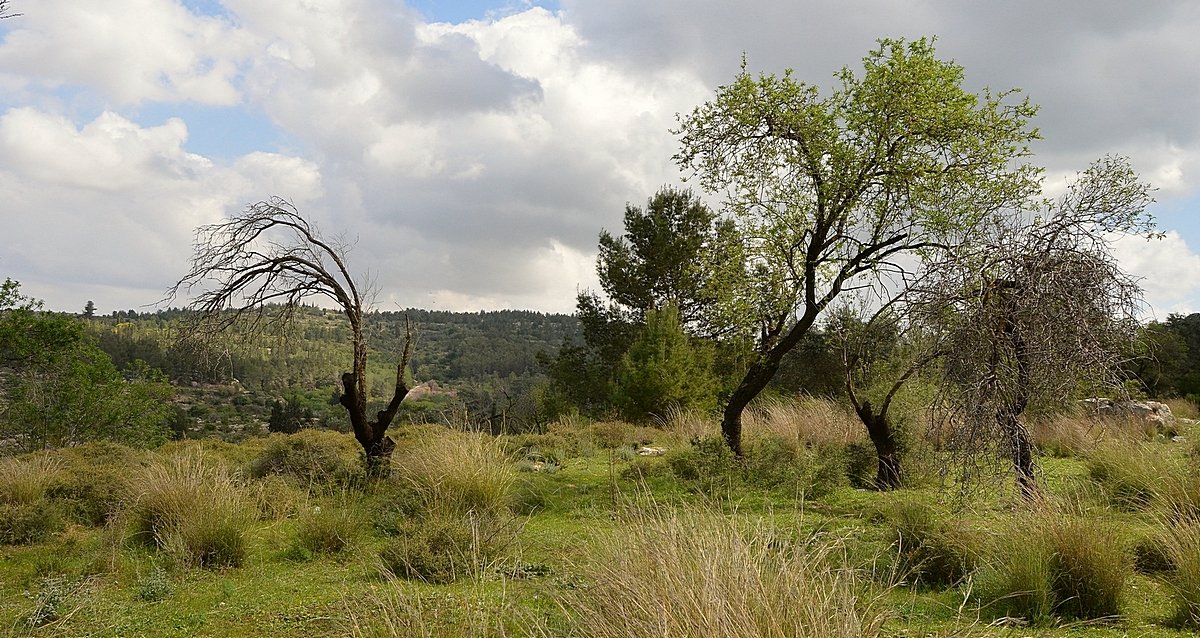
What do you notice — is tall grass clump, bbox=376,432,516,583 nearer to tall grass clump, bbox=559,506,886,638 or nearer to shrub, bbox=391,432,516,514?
shrub, bbox=391,432,516,514

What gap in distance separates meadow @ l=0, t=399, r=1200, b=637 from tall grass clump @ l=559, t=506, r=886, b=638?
0.05 feet

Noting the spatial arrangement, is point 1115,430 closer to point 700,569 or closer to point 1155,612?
point 1155,612

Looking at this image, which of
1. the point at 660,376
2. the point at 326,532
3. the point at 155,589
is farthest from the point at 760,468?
the point at 660,376

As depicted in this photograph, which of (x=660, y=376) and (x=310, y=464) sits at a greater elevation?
(x=660, y=376)

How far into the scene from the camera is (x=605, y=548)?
15.2 feet

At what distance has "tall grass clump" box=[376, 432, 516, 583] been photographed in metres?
6.73

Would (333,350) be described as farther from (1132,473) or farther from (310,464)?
(1132,473)

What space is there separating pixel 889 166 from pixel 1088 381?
4515 millimetres

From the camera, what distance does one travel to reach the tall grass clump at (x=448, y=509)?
→ 265 inches

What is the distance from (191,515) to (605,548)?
5478mm

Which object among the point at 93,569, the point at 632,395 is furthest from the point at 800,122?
the point at 632,395

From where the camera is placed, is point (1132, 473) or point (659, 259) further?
point (659, 259)

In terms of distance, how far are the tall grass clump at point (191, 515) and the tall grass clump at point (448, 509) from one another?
5.11 feet

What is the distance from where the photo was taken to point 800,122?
11.3 meters
